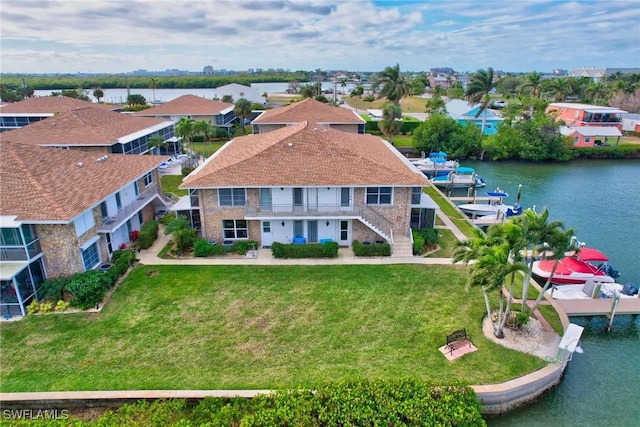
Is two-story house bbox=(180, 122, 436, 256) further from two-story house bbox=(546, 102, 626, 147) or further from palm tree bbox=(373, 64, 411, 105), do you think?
two-story house bbox=(546, 102, 626, 147)

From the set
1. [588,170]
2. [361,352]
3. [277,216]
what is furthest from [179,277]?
[588,170]

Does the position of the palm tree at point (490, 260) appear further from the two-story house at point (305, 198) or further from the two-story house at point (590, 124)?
the two-story house at point (590, 124)

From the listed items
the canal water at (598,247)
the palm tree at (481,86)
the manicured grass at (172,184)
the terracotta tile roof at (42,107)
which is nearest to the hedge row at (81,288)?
the manicured grass at (172,184)

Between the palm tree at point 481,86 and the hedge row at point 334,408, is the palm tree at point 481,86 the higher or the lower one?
the higher one

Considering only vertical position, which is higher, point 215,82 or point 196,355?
point 215,82

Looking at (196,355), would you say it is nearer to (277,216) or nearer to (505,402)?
(277,216)
